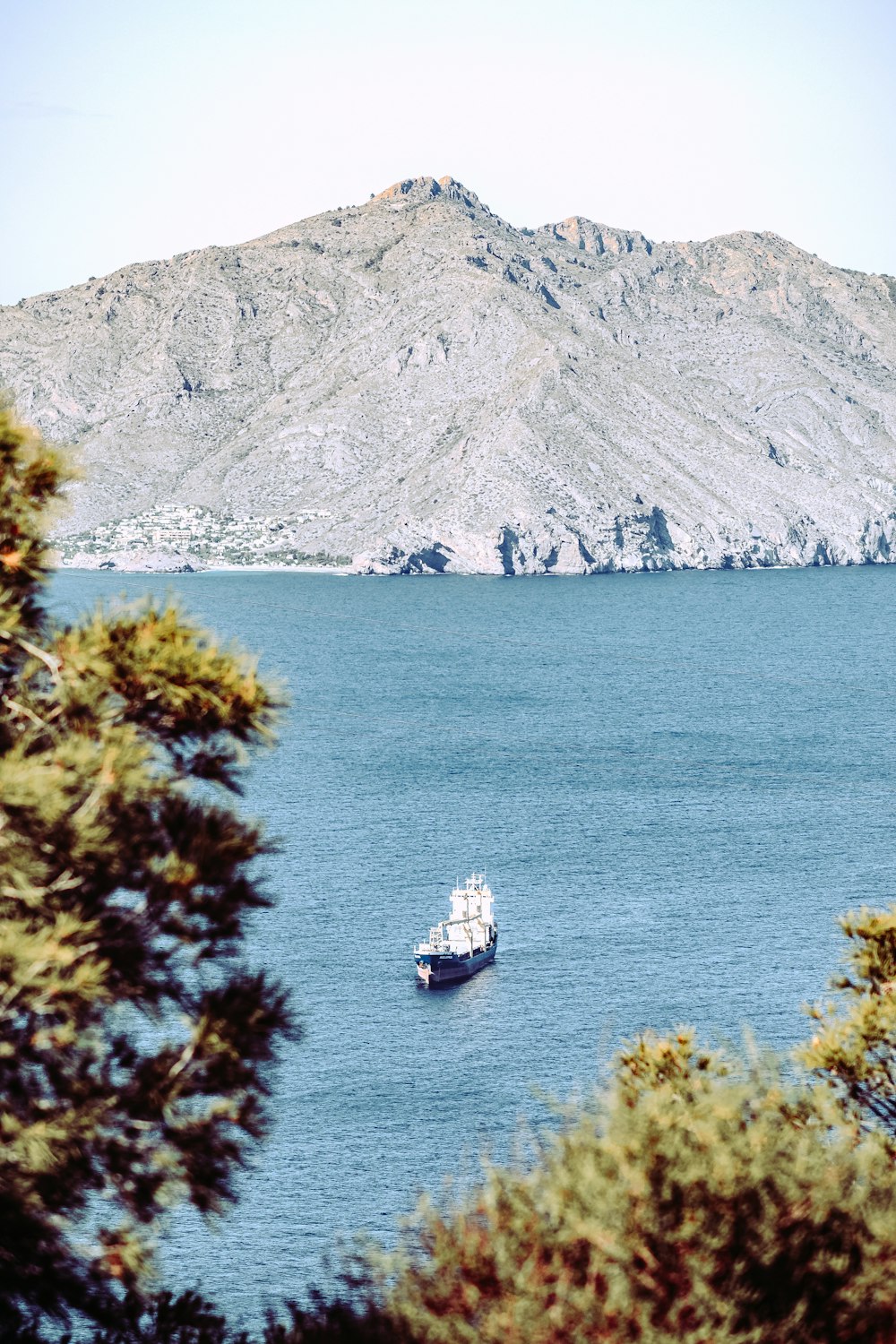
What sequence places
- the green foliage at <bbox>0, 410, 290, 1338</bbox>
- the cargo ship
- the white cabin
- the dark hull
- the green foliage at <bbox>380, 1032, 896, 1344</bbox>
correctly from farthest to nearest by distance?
the white cabin < the cargo ship < the dark hull < the green foliage at <bbox>380, 1032, 896, 1344</bbox> < the green foliage at <bbox>0, 410, 290, 1338</bbox>

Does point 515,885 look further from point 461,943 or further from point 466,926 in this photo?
point 461,943

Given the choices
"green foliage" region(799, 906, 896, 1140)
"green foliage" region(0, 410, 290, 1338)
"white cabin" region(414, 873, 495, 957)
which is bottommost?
"white cabin" region(414, 873, 495, 957)

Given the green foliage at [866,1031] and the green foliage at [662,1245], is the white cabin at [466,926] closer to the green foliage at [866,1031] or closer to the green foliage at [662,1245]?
the green foliage at [866,1031]

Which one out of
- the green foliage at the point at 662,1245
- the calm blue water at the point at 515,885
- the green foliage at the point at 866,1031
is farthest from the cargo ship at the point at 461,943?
the green foliage at the point at 662,1245

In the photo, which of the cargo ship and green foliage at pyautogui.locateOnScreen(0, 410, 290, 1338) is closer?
green foliage at pyautogui.locateOnScreen(0, 410, 290, 1338)

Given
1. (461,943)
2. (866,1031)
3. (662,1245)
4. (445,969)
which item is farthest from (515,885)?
(662,1245)

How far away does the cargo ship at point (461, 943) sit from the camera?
6894 centimetres

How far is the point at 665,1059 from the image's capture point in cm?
1864

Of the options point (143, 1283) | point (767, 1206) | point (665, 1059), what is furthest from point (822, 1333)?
point (665, 1059)

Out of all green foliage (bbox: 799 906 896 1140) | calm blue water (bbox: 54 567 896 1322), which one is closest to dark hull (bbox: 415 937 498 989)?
calm blue water (bbox: 54 567 896 1322)

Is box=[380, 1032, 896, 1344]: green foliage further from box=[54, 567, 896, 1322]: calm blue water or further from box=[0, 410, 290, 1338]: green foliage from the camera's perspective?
box=[54, 567, 896, 1322]: calm blue water

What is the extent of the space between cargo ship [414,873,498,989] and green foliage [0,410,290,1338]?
56726mm

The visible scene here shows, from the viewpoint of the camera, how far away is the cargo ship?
68938 mm

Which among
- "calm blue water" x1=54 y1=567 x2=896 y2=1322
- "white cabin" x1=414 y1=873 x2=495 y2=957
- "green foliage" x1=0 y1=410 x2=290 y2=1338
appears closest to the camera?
"green foliage" x1=0 y1=410 x2=290 y2=1338
